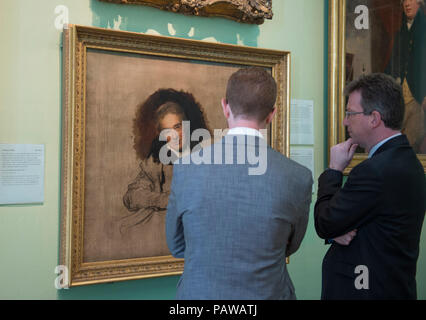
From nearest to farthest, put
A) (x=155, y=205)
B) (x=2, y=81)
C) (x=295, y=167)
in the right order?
(x=295, y=167) < (x=2, y=81) < (x=155, y=205)

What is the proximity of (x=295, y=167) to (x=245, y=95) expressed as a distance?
0.35 m

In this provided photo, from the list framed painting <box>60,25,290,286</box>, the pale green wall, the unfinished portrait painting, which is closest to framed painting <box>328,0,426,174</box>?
framed painting <box>60,25,290,286</box>

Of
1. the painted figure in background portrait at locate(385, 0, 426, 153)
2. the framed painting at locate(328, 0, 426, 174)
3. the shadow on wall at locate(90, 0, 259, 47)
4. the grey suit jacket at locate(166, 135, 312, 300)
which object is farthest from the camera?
the painted figure in background portrait at locate(385, 0, 426, 153)

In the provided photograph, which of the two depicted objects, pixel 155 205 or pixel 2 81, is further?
pixel 155 205

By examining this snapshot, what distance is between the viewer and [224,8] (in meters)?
2.72

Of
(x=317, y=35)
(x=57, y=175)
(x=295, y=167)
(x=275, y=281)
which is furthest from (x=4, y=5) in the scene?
(x=317, y=35)

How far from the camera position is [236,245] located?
1.50 m

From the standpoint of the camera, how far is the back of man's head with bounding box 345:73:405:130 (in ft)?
7.13

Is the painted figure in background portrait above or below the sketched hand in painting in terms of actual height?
above

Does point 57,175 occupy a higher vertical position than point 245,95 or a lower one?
lower

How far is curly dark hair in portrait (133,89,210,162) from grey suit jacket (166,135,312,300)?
940 millimetres

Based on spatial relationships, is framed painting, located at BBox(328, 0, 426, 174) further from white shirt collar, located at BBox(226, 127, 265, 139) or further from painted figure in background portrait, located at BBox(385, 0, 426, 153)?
white shirt collar, located at BBox(226, 127, 265, 139)
